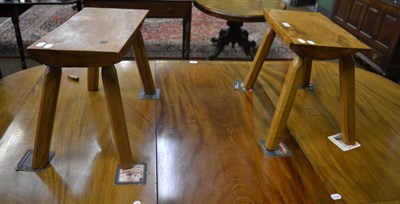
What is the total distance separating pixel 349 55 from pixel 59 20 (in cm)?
333

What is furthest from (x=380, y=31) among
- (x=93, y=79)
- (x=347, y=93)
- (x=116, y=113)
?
(x=116, y=113)

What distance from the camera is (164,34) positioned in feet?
10.9

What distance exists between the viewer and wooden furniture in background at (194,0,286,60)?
7.65 feet

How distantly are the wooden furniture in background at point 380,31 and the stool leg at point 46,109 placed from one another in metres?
2.53

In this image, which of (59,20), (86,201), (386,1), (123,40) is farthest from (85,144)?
(59,20)

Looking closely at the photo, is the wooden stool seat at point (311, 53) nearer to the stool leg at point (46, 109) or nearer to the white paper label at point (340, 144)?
the white paper label at point (340, 144)

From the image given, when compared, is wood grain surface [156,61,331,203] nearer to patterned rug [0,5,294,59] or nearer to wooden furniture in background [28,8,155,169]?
wooden furniture in background [28,8,155,169]

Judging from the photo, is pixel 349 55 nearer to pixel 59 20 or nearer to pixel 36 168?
pixel 36 168

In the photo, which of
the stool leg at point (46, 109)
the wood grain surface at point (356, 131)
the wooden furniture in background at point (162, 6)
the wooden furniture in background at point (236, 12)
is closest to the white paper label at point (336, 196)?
the wood grain surface at point (356, 131)

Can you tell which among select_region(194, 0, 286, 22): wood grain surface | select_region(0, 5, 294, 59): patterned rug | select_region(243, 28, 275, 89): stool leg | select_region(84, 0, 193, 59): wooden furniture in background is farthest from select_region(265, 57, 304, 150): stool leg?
select_region(0, 5, 294, 59): patterned rug

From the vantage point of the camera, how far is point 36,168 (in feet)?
3.32

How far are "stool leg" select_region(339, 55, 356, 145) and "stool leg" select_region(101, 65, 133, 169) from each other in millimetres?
775

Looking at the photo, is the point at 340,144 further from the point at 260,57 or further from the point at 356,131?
the point at 260,57

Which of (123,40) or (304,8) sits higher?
(123,40)
